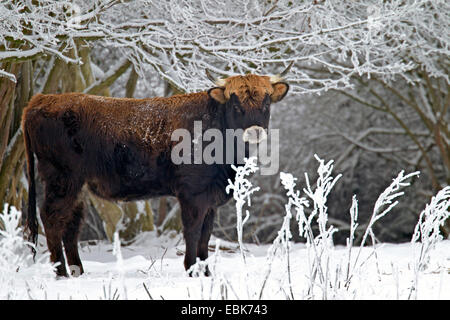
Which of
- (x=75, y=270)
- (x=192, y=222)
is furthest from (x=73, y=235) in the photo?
(x=192, y=222)

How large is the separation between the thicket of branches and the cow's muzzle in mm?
1394

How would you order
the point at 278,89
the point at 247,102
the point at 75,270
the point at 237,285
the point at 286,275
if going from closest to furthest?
the point at 237,285 → the point at 286,275 → the point at 247,102 → the point at 75,270 → the point at 278,89

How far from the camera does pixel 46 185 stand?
5.26 metres

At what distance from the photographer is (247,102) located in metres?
5.16

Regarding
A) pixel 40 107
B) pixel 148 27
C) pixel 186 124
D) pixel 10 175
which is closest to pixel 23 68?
pixel 10 175

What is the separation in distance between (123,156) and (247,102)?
1.14 m

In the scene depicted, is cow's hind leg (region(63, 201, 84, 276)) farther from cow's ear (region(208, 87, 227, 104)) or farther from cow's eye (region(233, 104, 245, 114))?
cow's eye (region(233, 104, 245, 114))

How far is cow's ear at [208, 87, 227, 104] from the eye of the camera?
5.30 metres

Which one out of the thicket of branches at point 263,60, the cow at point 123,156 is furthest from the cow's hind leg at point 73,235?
the thicket of branches at point 263,60

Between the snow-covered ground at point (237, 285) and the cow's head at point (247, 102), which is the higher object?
the cow's head at point (247, 102)

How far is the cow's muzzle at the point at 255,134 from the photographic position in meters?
5.02

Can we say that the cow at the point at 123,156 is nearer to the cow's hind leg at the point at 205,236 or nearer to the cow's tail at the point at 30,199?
the cow's tail at the point at 30,199

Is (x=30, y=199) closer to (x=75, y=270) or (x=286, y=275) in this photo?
(x=75, y=270)

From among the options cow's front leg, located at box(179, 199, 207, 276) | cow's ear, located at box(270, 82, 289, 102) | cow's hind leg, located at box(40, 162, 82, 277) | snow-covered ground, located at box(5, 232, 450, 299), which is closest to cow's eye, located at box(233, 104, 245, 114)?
cow's ear, located at box(270, 82, 289, 102)
